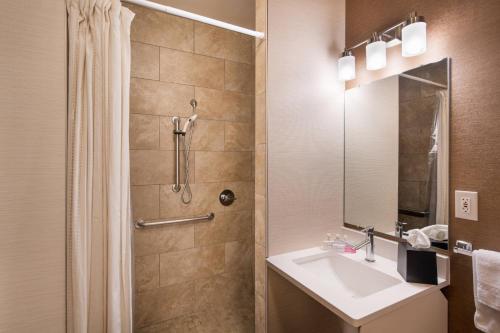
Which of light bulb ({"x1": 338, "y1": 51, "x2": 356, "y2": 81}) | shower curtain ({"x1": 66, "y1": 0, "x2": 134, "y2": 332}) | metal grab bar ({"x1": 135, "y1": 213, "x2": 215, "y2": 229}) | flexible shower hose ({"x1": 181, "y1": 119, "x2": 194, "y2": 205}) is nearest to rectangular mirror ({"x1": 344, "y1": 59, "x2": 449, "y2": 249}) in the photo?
light bulb ({"x1": 338, "y1": 51, "x2": 356, "y2": 81})

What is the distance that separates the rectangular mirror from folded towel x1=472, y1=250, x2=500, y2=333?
0.60 feet

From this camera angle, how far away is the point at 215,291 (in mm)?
2096

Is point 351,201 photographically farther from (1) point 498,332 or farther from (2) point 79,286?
(2) point 79,286

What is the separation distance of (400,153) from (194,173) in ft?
4.80

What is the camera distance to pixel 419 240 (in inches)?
43.7

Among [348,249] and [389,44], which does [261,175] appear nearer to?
[348,249]

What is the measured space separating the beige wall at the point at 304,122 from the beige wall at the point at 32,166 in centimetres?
97

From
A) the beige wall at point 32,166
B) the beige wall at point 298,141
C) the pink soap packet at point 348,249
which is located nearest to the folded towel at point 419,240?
the pink soap packet at point 348,249

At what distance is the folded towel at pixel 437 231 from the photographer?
1128 mm

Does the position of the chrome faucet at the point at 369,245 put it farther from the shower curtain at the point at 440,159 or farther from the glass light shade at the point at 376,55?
the glass light shade at the point at 376,55

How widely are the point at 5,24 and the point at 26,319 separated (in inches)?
41.9

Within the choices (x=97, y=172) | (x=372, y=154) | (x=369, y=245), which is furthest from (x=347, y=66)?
(x=97, y=172)

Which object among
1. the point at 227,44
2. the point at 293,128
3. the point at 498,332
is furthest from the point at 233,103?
the point at 498,332

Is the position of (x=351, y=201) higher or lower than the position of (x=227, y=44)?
lower
